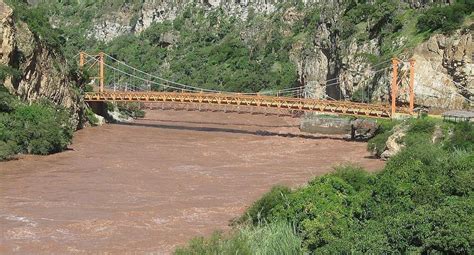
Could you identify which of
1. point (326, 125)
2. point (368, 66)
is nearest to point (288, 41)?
point (368, 66)

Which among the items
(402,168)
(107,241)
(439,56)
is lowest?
(107,241)

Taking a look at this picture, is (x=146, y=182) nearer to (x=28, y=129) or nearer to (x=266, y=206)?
(x=266, y=206)

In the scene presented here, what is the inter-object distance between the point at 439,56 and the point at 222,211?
88.3 feet

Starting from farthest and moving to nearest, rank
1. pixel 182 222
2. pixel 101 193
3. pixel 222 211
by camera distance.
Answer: pixel 101 193 → pixel 222 211 → pixel 182 222

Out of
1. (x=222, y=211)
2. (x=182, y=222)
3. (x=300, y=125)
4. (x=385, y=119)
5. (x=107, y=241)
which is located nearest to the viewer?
(x=107, y=241)

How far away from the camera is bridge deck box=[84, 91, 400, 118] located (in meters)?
43.0

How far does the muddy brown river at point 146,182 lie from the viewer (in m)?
17.4

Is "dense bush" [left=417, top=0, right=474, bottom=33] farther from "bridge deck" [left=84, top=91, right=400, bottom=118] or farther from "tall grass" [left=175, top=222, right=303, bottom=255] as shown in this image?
"tall grass" [left=175, top=222, right=303, bottom=255]

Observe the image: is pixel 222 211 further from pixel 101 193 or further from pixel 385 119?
pixel 385 119

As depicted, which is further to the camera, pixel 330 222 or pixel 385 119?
pixel 385 119

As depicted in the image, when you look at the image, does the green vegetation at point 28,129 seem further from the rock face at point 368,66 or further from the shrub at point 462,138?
the rock face at point 368,66

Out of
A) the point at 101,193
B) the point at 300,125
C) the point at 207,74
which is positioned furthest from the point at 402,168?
the point at 207,74

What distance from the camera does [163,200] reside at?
22156mm

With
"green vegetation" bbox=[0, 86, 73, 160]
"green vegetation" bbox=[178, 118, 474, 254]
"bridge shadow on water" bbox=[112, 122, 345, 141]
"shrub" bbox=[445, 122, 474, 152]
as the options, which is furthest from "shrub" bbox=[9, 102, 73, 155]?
"shrub" bbox=[445, 122, 474, 152]
